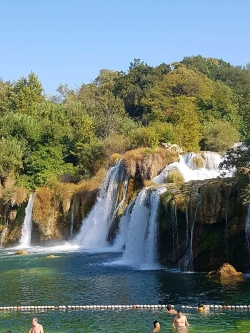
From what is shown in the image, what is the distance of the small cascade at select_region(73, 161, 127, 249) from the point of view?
134 feet

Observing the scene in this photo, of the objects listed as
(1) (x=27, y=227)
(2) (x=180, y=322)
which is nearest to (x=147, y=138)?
(1) (x=27, y=227)

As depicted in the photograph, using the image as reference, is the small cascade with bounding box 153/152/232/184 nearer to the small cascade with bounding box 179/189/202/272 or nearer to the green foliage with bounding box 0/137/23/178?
the small cascade with bounding box 179/189/202/272

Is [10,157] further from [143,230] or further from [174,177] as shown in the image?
[143,230]

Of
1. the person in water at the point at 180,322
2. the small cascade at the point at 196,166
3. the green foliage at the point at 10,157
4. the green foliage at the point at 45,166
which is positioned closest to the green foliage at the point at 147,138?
the small cascade at the point at 196,166

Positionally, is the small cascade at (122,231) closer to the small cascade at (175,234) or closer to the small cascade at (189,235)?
the small cascade at (175,234)

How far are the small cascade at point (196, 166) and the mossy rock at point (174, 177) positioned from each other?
0.74m

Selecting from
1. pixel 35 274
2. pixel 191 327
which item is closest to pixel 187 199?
pixel 35 274

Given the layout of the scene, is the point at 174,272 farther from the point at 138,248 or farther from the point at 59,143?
the point at 59,143

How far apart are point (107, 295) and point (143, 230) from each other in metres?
10.9

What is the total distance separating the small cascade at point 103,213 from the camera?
40850mm

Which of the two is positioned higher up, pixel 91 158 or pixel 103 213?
pixel 91 158

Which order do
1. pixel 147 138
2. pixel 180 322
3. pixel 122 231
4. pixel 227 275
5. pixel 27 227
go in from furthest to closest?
1. pixel 147 138
2. pixel 27 227
3. pixel 122 231
4. pixel 227 275
5. pixel 180 322

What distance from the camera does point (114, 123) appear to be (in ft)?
196

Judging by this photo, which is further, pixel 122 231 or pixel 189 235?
pixel 122 231
